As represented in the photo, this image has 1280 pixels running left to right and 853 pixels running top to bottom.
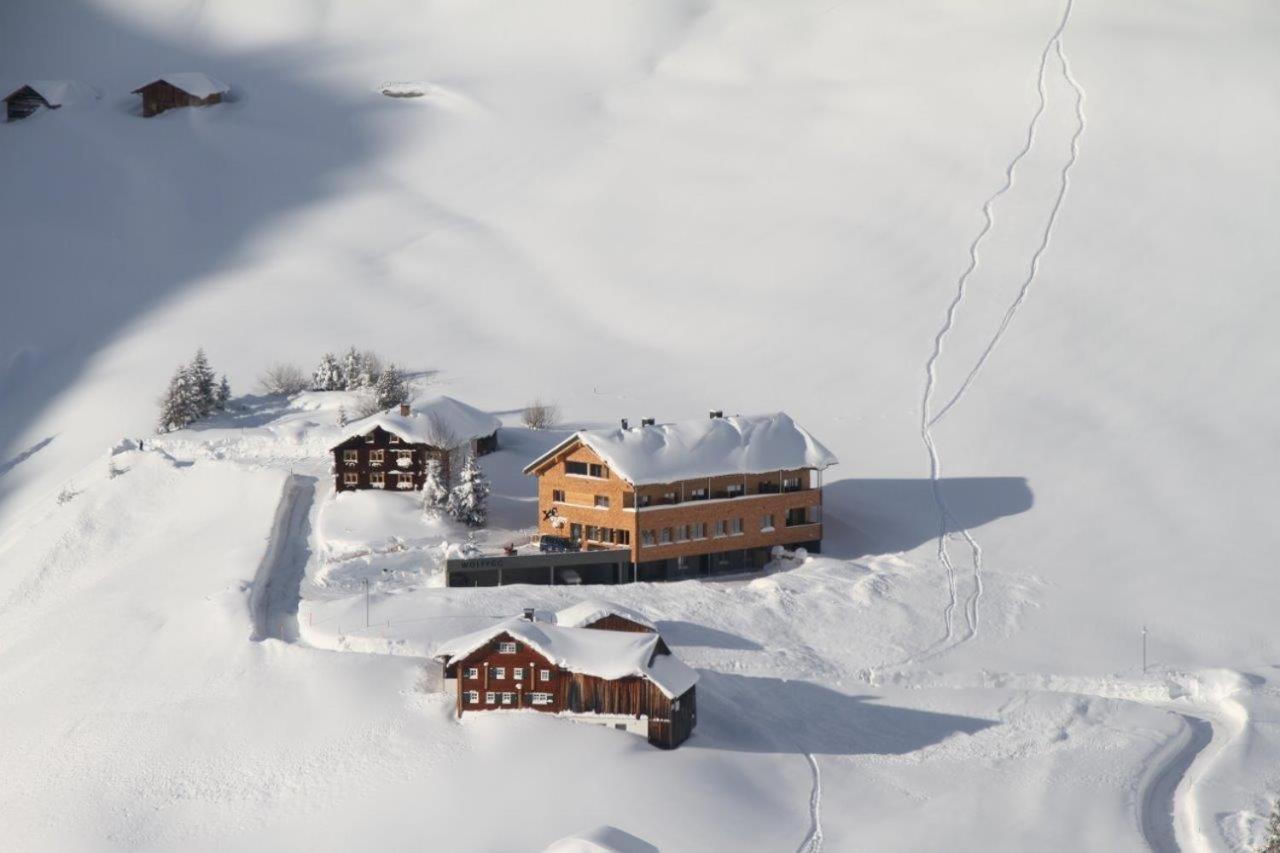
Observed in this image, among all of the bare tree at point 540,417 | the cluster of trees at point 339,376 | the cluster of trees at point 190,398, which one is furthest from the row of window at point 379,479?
the cluster of trees at point 190,398

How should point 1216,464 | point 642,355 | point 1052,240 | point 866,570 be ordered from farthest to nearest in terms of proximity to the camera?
point 1052,240 → point 642,355 → point 1216,464 → point 866,570

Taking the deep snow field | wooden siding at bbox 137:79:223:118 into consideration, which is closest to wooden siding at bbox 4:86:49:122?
the deep snow field

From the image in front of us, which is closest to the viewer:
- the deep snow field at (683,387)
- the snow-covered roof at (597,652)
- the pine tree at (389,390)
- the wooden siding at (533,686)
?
the deep snow field at (683,387)

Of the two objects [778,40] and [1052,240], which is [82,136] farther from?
[1052,240]

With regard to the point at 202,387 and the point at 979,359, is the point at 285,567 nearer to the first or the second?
the point at 202,387

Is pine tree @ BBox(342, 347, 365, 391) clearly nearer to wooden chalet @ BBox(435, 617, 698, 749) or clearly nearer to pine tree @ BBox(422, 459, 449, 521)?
pine tree @ BBox(422, 459, 449, 521)

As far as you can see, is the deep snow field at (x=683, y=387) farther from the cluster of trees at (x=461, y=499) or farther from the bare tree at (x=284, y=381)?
the cluster of trees at (x=461, y=499)

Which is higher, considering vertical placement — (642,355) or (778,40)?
(778,40)

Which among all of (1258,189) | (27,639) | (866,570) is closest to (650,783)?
(866,570)
